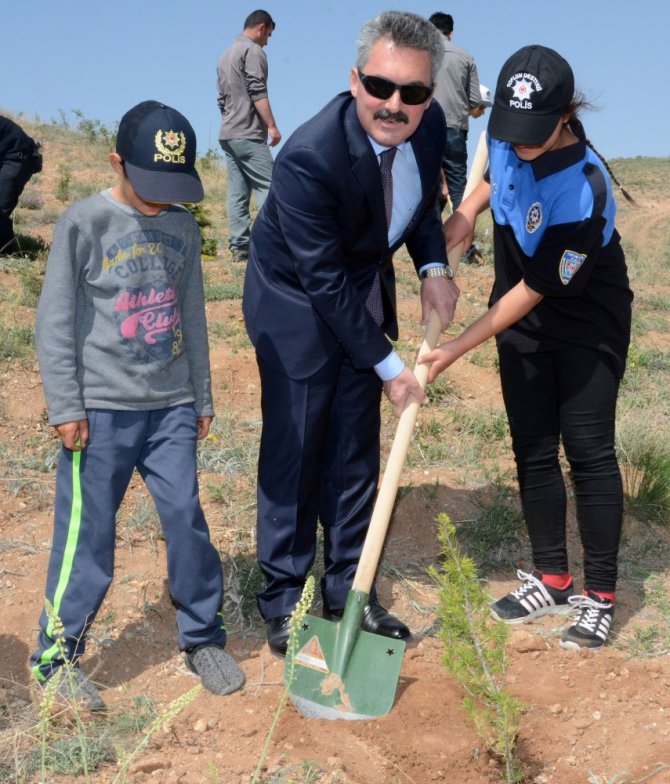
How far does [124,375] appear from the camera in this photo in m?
2.73

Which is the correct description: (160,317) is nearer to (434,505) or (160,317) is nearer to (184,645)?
(184,645)

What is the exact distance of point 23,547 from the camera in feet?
12.0

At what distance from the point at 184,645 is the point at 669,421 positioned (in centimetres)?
340

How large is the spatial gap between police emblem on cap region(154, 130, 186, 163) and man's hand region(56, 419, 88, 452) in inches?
30.6

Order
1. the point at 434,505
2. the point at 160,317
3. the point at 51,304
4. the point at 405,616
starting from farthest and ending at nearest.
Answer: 1. the point at 434,505
2. the point at 405,616
3. the point at 160,317
4. the point at 51,304

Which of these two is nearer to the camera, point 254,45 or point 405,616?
point 405,616

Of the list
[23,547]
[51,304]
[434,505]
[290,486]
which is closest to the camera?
[51,304]

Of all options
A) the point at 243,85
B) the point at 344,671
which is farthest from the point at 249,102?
the point at 344,671

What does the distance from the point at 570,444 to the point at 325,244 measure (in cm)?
112

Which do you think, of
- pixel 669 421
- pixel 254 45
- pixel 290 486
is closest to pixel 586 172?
pixel 290 486

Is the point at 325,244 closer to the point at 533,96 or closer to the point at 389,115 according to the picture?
the point at 389,115

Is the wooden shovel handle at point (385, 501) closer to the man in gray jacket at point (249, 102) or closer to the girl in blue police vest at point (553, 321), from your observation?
the girl in blue police vest at point (553, 321)

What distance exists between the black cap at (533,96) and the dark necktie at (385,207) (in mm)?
312

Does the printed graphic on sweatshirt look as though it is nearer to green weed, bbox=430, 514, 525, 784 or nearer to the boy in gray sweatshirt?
the boy in gray sweatshirt
